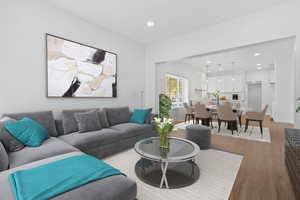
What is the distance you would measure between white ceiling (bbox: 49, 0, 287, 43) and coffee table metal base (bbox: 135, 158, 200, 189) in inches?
122

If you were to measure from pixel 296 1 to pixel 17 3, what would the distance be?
535 cm

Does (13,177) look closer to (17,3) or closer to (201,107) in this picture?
(17,3)

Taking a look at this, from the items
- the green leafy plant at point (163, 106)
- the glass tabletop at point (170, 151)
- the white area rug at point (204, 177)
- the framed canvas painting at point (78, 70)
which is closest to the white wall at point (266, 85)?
the green leafy plant at point (163, 106)

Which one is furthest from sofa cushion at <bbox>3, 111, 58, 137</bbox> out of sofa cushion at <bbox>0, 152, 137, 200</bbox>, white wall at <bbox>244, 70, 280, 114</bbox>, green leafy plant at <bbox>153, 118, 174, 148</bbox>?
white wall at <bbox>244, 70, 280, 114</bbox>

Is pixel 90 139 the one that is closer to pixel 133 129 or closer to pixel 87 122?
pixel 87 122

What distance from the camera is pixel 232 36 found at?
3.38 m

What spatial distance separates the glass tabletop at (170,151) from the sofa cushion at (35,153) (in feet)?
3.49

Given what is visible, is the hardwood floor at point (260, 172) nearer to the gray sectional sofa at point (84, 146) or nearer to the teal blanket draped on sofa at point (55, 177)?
the gray sectional sofa at point (84, 146)

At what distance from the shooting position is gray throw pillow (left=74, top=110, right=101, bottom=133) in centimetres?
273

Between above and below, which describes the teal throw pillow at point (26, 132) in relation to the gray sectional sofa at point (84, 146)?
above

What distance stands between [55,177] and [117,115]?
8.18ft

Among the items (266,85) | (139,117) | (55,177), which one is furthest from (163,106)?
(266,85)

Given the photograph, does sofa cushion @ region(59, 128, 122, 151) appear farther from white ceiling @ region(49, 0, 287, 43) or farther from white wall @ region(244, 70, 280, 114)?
white wall @ region(244, 70, 280, 114)

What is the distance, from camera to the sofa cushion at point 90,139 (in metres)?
2.26
